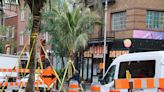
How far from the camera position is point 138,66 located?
45.3 feet

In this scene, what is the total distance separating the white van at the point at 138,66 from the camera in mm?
12758

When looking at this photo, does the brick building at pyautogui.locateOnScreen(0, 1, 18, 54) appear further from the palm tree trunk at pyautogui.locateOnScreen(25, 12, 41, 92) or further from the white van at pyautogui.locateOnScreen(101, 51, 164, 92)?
Answer: the white van at pyautogui.locateOnScreen(101, 51, 164, 92)

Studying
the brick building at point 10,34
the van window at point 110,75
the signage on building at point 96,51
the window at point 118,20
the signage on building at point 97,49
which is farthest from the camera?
the brick building at point 10,34

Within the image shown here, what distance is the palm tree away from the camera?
3400cm

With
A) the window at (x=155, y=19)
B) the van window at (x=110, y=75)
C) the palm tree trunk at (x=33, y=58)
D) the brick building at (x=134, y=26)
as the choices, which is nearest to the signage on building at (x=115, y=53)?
the brick building at (x=134, y=26)

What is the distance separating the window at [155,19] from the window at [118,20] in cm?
208

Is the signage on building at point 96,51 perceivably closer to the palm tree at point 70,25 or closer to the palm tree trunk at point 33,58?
the palm tree at point 70,25

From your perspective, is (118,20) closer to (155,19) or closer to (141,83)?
(155,19)

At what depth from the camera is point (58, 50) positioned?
37219 mm

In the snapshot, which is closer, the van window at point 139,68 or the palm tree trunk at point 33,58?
the van window at point 139,68

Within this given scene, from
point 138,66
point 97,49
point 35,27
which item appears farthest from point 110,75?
point 97,49

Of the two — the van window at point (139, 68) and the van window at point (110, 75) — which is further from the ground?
the van window at point (139, 68)

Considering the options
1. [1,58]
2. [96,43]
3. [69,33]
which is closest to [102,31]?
[96,43]

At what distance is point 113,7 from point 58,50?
5900mm
